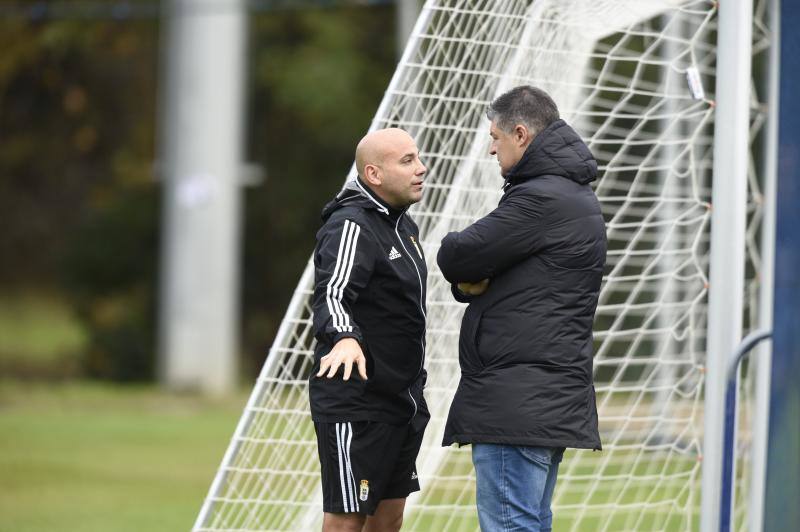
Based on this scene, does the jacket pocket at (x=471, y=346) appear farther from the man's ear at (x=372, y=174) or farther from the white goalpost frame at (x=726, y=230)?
the white goalpost frame at (x=726, y=230)

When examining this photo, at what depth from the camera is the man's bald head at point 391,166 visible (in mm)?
4156

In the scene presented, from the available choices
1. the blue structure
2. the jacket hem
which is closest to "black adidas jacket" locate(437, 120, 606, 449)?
the jacket hem

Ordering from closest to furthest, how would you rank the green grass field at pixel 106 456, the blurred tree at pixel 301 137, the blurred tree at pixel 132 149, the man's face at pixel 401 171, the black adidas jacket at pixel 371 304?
the black adidas jacket at pixel 371 304 < the man's face at pixel 401 171 < the green grass field at pixel 106 456 < the blurred tree at pixel 132 149 < the blurred tree at pixel 301 137

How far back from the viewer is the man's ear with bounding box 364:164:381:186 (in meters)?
4.18

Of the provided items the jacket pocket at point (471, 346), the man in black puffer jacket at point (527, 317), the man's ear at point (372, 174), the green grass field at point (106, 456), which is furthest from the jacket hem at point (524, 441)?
the green grass field at point (106, 456)

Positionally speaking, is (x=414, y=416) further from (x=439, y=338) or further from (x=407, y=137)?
(x=439, y=338)

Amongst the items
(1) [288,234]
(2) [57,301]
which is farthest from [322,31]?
(2) [57,301]

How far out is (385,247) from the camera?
13.6 feet

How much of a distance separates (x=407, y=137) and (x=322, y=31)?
634 inches

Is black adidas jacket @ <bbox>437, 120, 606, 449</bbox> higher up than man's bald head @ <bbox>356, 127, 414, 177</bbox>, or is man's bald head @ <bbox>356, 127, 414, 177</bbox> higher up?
man's bald head @ <bbox>356, 127, 414, 177</bbox>

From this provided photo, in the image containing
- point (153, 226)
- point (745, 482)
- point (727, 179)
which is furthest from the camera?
point (153, 226)

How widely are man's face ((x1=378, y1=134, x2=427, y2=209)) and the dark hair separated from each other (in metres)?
0.33

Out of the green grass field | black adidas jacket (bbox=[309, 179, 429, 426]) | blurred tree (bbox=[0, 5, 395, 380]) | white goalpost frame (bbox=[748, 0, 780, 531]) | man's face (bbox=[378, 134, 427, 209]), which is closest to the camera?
black adidas jacket (bbox=[309, 179, 429, 426])

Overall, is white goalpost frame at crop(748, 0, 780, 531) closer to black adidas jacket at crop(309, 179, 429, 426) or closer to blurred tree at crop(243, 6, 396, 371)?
black adidas jacket at crop(309, 179, 429, 426)
